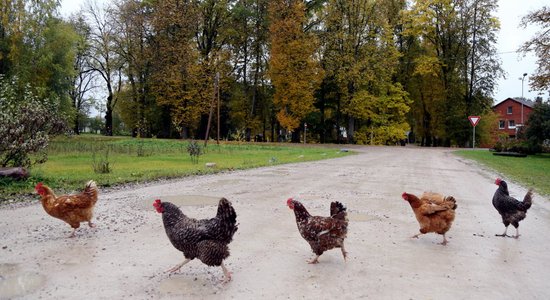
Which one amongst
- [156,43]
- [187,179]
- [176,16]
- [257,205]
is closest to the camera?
[257,205]

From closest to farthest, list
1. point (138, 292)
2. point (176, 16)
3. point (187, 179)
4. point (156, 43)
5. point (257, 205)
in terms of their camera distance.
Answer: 1. point (138, 292)
2. point (257, 205)
3. point (187, 179)
4. point (176, 16)
5. point (156, 43)

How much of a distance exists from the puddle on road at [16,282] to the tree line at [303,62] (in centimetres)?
3610

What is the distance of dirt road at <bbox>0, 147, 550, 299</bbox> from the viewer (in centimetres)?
468

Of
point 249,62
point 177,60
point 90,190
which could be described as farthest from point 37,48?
point 90,190

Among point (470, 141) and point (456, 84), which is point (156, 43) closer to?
point (456, 84)

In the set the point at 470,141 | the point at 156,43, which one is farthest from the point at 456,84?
the point at 156,43

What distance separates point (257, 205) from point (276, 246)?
335 cm

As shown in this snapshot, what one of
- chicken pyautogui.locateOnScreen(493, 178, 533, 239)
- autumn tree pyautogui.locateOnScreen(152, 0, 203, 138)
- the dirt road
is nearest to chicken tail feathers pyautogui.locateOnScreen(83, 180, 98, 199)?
the dirt road

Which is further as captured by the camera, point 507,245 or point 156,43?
point 156,43

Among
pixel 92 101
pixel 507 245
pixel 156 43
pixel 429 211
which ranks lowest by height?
pixel 507 245

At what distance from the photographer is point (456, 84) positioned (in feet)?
163

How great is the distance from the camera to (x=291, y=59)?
43.0 meters

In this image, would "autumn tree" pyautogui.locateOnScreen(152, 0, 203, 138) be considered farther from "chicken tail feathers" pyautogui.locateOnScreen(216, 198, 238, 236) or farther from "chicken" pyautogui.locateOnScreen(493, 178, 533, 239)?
"chicken tail feathers" pyautogui.locateOnScreen(216, 198, 238, 236)

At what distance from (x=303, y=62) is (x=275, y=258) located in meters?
39.5
